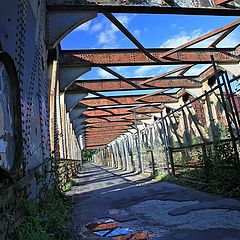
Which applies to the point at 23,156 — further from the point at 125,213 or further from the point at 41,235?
the point at 125,213

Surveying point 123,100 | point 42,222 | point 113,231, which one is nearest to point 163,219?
point 113,231

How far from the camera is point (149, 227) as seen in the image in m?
3.96

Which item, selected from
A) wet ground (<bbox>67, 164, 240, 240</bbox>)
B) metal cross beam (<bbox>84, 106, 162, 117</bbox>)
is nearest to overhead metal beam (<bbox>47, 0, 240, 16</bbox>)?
wet ground (<bbox>67, 164, 240, 240</bbox>)

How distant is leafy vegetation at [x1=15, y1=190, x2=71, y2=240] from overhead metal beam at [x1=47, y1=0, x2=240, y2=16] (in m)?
3.98

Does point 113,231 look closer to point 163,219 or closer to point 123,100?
point 163,219

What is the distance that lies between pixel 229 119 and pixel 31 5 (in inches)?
186

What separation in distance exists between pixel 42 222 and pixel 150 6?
5.05 m

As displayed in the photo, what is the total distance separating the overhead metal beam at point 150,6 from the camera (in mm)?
5676

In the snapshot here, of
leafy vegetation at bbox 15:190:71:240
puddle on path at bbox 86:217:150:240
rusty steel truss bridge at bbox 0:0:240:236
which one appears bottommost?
puddle on path at bbox 86:217:150:240

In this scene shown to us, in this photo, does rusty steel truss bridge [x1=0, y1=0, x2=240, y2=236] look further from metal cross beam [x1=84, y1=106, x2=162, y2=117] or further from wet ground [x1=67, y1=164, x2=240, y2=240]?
metal cross beam [x1=84, y1=106, x2=162, y2=117]

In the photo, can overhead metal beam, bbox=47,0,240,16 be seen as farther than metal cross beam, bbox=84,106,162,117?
No

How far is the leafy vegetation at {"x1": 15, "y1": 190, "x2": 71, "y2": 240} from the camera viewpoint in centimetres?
258

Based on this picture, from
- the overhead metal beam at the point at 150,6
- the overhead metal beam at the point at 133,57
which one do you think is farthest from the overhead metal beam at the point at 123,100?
the overhead metal beam at the point at 150,6

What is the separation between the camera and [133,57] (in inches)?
368
